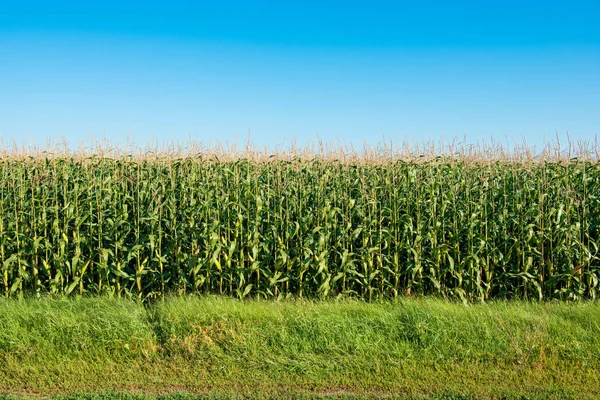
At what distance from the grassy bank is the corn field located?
114 cm

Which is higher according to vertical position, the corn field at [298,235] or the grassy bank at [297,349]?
the corn field at [298,235]

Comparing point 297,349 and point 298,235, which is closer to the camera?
point 297,349

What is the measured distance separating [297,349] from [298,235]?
106 inches

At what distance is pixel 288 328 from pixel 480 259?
148 inches

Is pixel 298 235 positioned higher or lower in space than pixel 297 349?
higher

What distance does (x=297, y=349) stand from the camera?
6254 mm

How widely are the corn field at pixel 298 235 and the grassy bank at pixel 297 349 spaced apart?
1.14 meters

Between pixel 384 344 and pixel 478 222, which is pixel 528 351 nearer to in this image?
pixel 384 344

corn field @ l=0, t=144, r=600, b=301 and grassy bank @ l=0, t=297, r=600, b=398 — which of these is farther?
corn field @ l=0, t=144, r=600, b=301

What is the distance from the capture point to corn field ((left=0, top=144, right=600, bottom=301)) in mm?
8398

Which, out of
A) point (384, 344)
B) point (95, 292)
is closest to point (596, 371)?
point (384, 344)

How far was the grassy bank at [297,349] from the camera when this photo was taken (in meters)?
5.55

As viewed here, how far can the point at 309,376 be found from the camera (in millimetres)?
5762

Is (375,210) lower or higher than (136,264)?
higher
